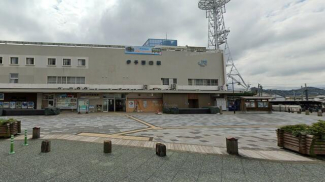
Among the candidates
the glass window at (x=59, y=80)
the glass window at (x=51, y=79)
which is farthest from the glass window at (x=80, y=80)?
the glass window at (x=51, y=79)

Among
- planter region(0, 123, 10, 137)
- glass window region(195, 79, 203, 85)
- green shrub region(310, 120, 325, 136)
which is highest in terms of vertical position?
glass window region(195, 79, 203, 85)

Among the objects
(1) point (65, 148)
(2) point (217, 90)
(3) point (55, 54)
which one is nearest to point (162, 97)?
(2) point (217, 90)

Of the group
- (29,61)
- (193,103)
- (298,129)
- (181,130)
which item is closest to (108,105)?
(29,61)

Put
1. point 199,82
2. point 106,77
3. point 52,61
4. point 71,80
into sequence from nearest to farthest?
point 52,61
point 71,80
point 106,77
point 199,82

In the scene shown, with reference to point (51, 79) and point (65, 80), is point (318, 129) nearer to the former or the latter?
point (65, 80)

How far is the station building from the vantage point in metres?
27.7

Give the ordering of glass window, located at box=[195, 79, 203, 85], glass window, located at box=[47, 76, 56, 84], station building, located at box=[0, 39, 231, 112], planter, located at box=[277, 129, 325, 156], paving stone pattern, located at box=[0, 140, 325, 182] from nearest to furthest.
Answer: paving stone pattern, located at box=[0, 140, 325, 182]
planter, located at box=[277, 129, 325, 156]
station building, located at box=[0, 39, 231, 112]
glass window, located at box=[47, 76, 56, 84]
glass window, located at box=[195, 79, 203, 85]

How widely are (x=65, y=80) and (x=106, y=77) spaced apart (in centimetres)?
628

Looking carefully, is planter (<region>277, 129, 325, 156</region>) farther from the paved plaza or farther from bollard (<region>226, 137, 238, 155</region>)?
bollard (<region>226, 137, 238, 155</region>)

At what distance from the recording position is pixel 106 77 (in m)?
30.5

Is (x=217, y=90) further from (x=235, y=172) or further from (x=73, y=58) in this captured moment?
(x=235, y=172)

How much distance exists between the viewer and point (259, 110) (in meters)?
28.9

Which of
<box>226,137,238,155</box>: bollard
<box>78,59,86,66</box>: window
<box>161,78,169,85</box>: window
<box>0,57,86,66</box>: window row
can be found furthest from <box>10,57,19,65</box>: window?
<box>226,137,238,155</box>: bollard

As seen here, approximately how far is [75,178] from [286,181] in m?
5.66
